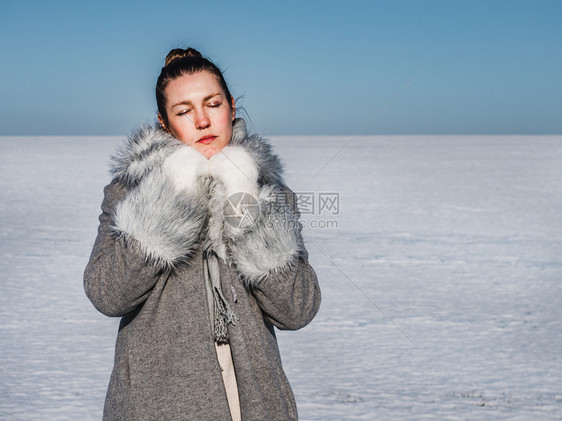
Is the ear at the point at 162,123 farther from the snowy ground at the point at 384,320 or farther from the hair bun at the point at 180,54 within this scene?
the snowy ground at the point at 384,320

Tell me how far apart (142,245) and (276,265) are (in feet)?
0.99

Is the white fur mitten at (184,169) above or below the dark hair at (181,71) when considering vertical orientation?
below

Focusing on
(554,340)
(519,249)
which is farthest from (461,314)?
(519,249)

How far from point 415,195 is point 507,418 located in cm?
955

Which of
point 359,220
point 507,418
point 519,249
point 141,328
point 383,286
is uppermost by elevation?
point 359,220

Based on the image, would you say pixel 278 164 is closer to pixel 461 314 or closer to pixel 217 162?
pixel 217 162

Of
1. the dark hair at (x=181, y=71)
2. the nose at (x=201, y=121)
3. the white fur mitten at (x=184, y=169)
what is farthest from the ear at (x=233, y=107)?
the white fur mitten at (x=184, y=169)

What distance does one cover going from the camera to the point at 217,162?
1.50 meters

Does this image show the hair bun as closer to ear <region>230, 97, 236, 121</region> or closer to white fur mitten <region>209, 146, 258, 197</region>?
ear <region>230, 97, 236, 121</region>

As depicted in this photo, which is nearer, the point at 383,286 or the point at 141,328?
the point at 141,328

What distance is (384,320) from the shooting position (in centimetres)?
488

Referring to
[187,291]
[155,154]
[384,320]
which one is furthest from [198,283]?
[384,320]

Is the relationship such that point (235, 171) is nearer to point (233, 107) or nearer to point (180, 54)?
point (233, 107)

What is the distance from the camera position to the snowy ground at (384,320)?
350 cm
